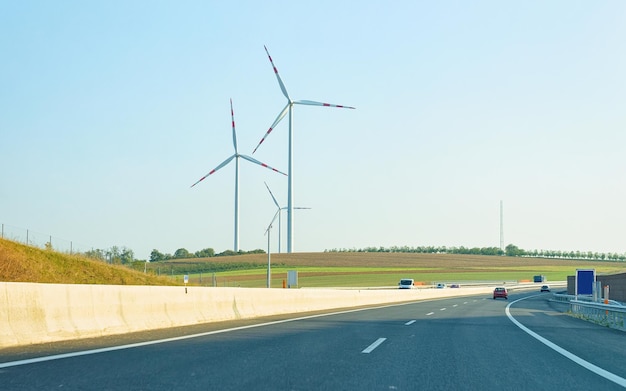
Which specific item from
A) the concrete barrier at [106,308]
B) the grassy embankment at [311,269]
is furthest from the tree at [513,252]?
the concrete barrier at [106,308]

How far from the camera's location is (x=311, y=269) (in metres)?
99.8

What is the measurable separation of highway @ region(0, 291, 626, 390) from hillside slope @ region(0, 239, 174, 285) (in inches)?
740

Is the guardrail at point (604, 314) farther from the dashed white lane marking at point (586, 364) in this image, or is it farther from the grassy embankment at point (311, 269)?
the grassy embankment at point (311, 269)

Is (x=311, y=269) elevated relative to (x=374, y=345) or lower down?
lower down

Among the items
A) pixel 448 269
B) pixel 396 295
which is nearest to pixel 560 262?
pixel 448 269

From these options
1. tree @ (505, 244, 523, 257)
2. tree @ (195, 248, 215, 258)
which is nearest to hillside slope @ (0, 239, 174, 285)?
tree @ (195, 248, 215, 258)

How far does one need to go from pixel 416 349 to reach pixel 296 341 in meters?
2.36

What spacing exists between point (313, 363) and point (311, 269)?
298ft

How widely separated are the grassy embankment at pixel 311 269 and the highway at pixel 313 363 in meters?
22.3

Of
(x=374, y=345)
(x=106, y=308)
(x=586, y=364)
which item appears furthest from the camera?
(x=106, y=308)

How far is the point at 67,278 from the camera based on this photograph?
3356 cm

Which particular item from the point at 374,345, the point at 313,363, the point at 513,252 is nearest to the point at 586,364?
the point at 374,345

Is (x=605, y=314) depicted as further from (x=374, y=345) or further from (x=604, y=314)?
(x=374, y=345)

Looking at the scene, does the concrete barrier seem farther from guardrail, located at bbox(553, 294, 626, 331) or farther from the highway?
guardrail, located at bbox(553, 294, 626, 331)
